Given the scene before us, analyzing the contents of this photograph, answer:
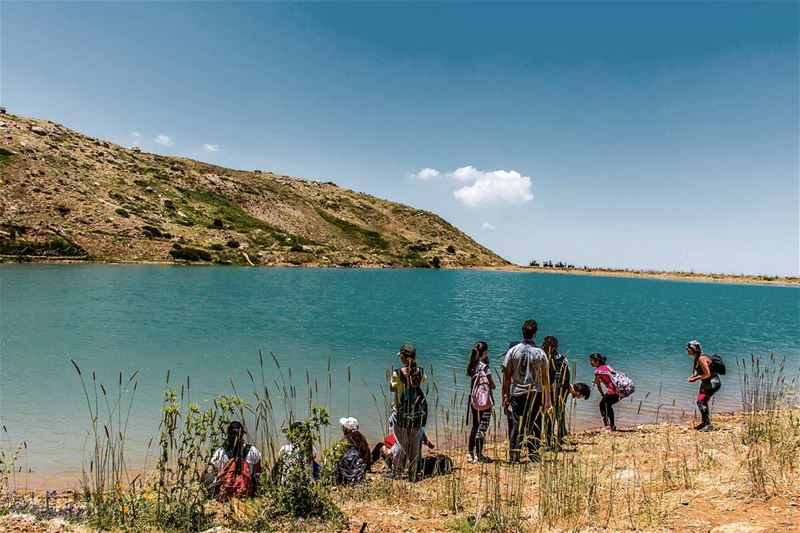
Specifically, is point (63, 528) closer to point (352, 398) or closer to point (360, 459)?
point (360, 459)

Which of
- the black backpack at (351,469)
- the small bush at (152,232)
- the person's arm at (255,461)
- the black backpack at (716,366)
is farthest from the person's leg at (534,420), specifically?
the small bush at (152,232)

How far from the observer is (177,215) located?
3814 inches

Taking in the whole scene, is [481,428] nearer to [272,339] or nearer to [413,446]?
[413,446]

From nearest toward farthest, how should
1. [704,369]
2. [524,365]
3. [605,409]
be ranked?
[524,365]
[704,369]
[605,409]

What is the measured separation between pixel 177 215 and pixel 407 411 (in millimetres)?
100991

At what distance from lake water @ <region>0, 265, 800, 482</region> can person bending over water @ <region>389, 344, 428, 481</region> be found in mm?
2700

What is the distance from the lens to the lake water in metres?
13.5

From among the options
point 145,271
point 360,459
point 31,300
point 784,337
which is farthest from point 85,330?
point 784,337

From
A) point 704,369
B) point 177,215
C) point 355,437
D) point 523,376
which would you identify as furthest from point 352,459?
point 177,215

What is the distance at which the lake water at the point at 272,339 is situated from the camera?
13.5m

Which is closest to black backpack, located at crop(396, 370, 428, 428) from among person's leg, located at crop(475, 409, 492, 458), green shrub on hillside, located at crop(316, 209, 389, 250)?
person's leg, located at crop(475, 409, 492, 458)

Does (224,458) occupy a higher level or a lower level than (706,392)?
lower

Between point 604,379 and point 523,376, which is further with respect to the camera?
point 604,379

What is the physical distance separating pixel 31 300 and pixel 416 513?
121 ft
